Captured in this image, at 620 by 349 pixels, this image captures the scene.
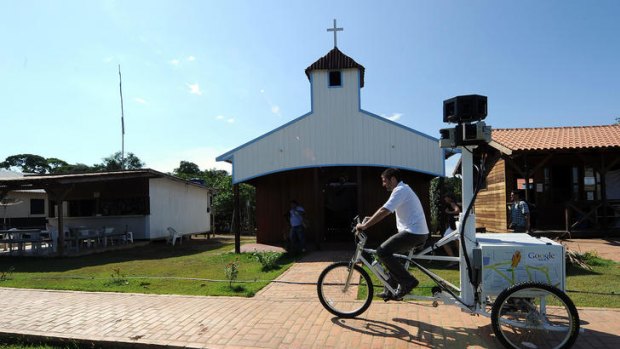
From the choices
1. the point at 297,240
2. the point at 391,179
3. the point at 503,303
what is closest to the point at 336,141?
the point at 297,240

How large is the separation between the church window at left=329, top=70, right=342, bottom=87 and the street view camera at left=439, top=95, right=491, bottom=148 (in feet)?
28.9

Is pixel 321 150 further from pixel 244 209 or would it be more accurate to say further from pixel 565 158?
pixel 244 209

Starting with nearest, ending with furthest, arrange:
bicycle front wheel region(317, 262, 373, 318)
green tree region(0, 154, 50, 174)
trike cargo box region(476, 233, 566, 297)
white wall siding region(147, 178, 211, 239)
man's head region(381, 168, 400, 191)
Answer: trike cargo box region(476, 233, 566, 297) < man's head region(381, 168, 400, 191) < bicycle front wheel region(317, 262, 373, 318) < white wall siding region(147, 178, 211, 239) < green tree region(0, 154, 50, 174)

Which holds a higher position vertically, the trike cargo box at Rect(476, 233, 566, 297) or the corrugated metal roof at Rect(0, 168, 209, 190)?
the corrugated metal roof at Rect(0, 168, 209, 190)

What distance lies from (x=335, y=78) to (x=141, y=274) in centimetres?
797

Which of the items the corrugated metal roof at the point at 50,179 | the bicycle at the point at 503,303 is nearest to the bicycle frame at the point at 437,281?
the bicycle at the point at 503,303

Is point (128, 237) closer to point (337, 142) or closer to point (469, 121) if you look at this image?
point (337, 142)

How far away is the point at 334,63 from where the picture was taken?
13492mm

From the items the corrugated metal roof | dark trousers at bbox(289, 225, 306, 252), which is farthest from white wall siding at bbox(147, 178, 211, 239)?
dark trousers at bbox(289, 225, 306, 252)

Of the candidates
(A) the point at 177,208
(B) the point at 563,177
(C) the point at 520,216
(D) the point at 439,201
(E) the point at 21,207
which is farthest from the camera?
(E) the point at 21,207

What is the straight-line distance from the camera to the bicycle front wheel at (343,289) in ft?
17.9

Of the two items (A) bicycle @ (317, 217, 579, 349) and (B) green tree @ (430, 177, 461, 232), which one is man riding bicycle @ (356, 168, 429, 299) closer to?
(A) bicycle @ (317, 217, 579, 349)

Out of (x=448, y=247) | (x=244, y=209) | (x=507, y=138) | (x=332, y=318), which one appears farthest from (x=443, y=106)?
(x=244, y=209)

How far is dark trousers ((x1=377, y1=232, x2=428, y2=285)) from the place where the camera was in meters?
5.08
